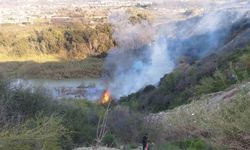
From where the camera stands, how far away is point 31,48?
70.4m

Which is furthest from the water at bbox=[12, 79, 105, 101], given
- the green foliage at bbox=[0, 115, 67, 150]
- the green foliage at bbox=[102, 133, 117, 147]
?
the green foliage at bbox=[0, 115, 67, 150]

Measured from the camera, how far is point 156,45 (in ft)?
197

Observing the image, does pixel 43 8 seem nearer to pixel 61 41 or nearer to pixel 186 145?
pixel 61 41

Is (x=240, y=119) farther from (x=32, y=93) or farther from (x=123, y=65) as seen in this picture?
(x=123, y=65)

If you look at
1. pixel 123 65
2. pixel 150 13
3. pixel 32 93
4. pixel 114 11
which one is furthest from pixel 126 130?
pixel 114 11

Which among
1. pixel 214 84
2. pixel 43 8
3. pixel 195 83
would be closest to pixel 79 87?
pixel 195 83

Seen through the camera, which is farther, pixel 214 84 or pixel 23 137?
pixel 214 84

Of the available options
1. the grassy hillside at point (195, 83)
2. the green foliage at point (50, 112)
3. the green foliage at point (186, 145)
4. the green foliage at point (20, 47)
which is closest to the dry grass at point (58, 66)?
the green foliage at point (20, 47)

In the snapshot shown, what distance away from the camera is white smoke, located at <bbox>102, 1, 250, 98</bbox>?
4625 cm

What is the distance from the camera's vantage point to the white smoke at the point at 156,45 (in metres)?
46.2

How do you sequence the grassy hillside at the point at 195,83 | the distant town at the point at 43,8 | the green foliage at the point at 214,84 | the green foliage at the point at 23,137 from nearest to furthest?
1. the green foliage at the point at 23,137
2. the green foliage at the point at 214,84
3. the grassy hillside at the point at 195,83
4. the distant town at the point at 43,8

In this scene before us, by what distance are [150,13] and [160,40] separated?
19.0 meters

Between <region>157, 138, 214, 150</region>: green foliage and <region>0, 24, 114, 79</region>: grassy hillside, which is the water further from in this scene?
<region>157, 138, 214, 150</region>: green foliage

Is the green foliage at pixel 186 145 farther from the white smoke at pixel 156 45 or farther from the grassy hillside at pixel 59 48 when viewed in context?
the grassy hillside at pixel 59 48
